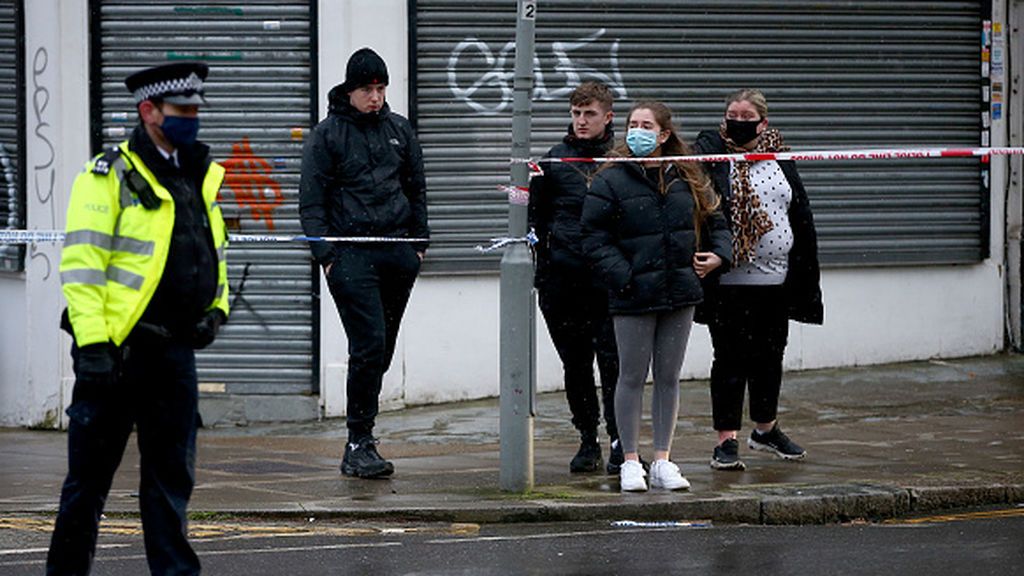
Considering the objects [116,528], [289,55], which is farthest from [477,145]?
[116,528]

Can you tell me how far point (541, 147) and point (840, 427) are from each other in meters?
3.07

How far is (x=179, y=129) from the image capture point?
6363 millimetres

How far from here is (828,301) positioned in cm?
1394

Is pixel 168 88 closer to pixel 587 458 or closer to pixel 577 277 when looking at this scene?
pixel 577 277

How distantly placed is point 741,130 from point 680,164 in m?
0.89

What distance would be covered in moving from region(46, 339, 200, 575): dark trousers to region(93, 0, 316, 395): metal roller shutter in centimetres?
643

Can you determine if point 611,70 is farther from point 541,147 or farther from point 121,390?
point 121,390

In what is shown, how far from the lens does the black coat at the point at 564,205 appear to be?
32.2 feet

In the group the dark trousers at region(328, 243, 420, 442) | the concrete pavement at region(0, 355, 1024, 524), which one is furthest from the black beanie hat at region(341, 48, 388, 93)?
the concrete pavement at region(0, 355, 1024, 524)

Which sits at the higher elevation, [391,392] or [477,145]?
[477,145]

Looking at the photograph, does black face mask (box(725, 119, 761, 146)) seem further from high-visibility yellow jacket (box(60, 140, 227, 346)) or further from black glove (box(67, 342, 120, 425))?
black glove (box(67, 342, 120, 425))

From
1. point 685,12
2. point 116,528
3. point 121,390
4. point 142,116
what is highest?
point 685,12

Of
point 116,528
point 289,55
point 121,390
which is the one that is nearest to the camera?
point 121,390

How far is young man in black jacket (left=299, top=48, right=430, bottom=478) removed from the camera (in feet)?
32.1
